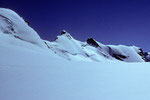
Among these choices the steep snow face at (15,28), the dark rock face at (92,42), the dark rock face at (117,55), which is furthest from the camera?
the dark rock face at (92,42)

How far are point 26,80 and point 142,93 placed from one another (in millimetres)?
2015

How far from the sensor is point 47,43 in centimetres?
4709

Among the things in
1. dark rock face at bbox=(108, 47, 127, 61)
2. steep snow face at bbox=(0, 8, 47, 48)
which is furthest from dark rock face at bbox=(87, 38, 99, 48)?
steep snow face at bbox=(0, 8, 47, 48)

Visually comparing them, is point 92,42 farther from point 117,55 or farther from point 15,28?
point 15,28

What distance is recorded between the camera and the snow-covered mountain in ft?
52.1

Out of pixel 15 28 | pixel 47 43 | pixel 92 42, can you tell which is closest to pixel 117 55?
pixel 92 42

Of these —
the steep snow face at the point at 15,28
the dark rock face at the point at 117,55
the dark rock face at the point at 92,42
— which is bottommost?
the steep snow face at the point at 15,28

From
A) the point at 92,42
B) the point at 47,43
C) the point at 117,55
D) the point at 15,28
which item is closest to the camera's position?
the point at 15,28

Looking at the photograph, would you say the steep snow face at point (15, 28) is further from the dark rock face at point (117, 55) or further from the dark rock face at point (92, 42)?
the dark rock face at point (117, 55)

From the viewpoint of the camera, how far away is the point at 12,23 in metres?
19.9

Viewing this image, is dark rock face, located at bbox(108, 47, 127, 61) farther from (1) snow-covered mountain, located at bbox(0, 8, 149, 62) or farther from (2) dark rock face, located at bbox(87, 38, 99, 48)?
(2) dark rock face, located at bbox(87, 38, 99, 48)

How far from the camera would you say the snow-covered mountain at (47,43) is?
15891 millimetres

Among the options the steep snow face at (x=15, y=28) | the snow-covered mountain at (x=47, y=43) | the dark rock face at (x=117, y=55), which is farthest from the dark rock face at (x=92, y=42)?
the steep snow face at (x=15, y=28)

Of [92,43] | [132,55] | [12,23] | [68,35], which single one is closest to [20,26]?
[12,23]
